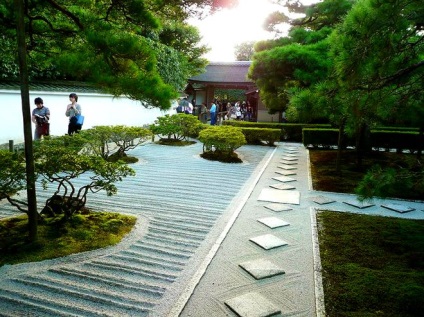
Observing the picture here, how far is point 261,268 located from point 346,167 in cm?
777

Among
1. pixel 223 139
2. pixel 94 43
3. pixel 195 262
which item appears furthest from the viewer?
pixel 223 139

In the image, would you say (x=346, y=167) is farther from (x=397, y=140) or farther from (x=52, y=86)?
(x=52, y=86)

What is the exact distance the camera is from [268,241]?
15.8 ft

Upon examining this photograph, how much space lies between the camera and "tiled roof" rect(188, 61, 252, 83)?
30969mm

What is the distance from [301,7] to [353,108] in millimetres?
12039

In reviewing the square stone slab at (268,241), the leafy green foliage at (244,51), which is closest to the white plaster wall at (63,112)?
the square stone slab at (268,241)

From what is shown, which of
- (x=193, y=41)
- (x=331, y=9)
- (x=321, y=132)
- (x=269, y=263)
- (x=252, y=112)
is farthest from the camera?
(x=252, y=112)

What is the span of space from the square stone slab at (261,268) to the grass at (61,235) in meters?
1.94

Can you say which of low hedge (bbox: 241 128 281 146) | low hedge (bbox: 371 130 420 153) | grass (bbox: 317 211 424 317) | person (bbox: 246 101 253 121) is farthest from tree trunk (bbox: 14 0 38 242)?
person (bbox: 246 101 253 121)

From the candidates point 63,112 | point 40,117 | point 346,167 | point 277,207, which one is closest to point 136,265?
point 277,207

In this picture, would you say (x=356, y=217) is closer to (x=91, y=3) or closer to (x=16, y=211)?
(x=91, y=3)

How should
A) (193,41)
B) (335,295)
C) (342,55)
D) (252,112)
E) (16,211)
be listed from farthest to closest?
(252,112) < (193,41) < (16,211) < (342,55) < (335,295)

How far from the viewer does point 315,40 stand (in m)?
→ 13.1

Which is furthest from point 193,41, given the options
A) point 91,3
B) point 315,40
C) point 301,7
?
point 91,3
